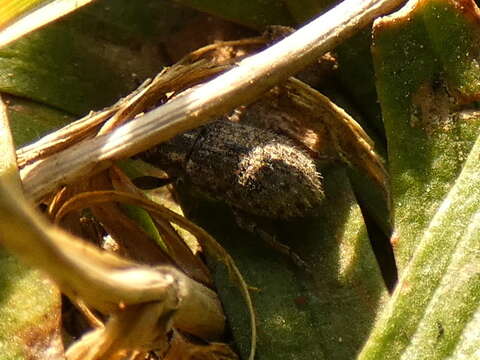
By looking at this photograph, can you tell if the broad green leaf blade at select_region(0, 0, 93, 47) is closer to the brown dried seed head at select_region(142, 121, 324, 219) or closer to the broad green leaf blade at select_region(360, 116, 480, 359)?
the brown dried seed head at select_region(142, 121, 324, 219)

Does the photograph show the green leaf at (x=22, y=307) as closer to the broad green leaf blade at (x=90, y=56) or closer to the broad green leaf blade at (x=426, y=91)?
the broad green leaf blade at (x=90, y=56)

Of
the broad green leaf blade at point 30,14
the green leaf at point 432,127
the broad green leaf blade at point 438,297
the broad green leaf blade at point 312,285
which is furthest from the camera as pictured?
Answer: the broad green leaf blade at point 30,14

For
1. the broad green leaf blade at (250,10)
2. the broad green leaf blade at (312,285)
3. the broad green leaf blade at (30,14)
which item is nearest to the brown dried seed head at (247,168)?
the broad green leaf blade at (312,285)

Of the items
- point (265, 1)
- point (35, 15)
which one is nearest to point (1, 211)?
point (35, 15)

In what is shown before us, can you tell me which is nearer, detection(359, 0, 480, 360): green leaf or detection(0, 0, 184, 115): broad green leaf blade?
detection(359, 0, 480, 360): green leaf

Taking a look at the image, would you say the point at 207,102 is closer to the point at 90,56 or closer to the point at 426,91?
the point at 426,91

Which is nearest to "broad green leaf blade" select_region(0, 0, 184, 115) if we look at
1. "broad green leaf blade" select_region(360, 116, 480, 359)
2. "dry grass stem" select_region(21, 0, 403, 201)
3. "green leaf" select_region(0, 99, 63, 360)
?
"green leaf" select_region(0, 99, 63, 360)

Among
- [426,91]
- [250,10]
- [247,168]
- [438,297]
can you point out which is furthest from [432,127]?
[250,10]
